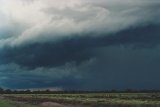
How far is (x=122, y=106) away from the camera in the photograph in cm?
7619

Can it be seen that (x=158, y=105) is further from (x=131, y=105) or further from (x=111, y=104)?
(x=111, y=104)

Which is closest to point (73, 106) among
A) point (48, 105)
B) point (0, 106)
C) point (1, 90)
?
point (48, 105)

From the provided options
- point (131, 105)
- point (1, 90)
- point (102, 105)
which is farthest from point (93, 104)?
point (1, 90)

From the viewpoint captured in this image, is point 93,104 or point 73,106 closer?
point 73,106

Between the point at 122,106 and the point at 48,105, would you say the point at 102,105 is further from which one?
the point at 48,105

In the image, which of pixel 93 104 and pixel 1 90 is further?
pixel 1 90

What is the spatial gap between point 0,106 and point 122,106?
31.7 m

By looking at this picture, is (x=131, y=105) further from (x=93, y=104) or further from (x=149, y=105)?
(x=93, y=104)

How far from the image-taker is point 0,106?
5050 cm

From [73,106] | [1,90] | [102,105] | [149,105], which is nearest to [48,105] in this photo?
[73,106]

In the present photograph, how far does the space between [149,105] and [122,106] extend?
518cm

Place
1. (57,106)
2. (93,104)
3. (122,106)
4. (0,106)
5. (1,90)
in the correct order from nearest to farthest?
(0,106)
(57,106)
(122,106)
(93,104)
(1,90)

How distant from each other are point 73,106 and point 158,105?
16192mm

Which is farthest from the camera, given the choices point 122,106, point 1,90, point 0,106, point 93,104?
point 1,90
